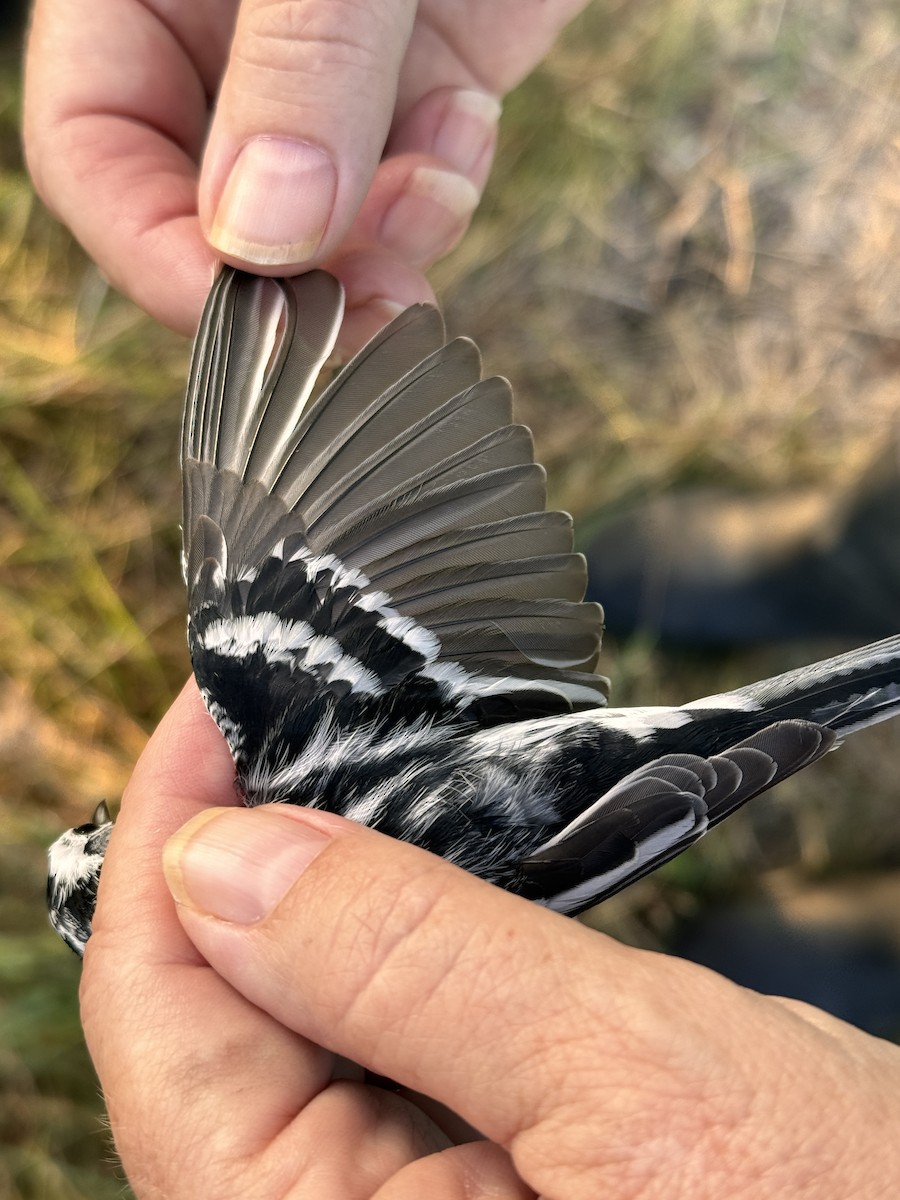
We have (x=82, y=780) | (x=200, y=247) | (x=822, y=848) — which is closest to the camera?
(x=200, y=247)

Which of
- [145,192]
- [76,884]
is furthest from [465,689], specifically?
[145,192]

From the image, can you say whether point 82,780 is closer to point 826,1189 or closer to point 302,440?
point 302,440

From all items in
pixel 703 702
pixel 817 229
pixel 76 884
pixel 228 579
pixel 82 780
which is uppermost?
pixel 817 229

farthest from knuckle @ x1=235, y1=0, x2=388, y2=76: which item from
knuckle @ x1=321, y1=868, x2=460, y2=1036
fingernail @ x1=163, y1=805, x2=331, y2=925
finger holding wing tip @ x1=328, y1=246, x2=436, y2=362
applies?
knuckle @ x1=321, y1=868, x2=460, y2=1036

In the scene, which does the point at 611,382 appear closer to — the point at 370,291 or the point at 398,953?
the point at 370,291

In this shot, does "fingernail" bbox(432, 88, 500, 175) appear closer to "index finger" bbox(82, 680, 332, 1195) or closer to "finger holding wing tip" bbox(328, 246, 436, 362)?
"finger holding wing tip" bbox(328, 246, 436, 362)
